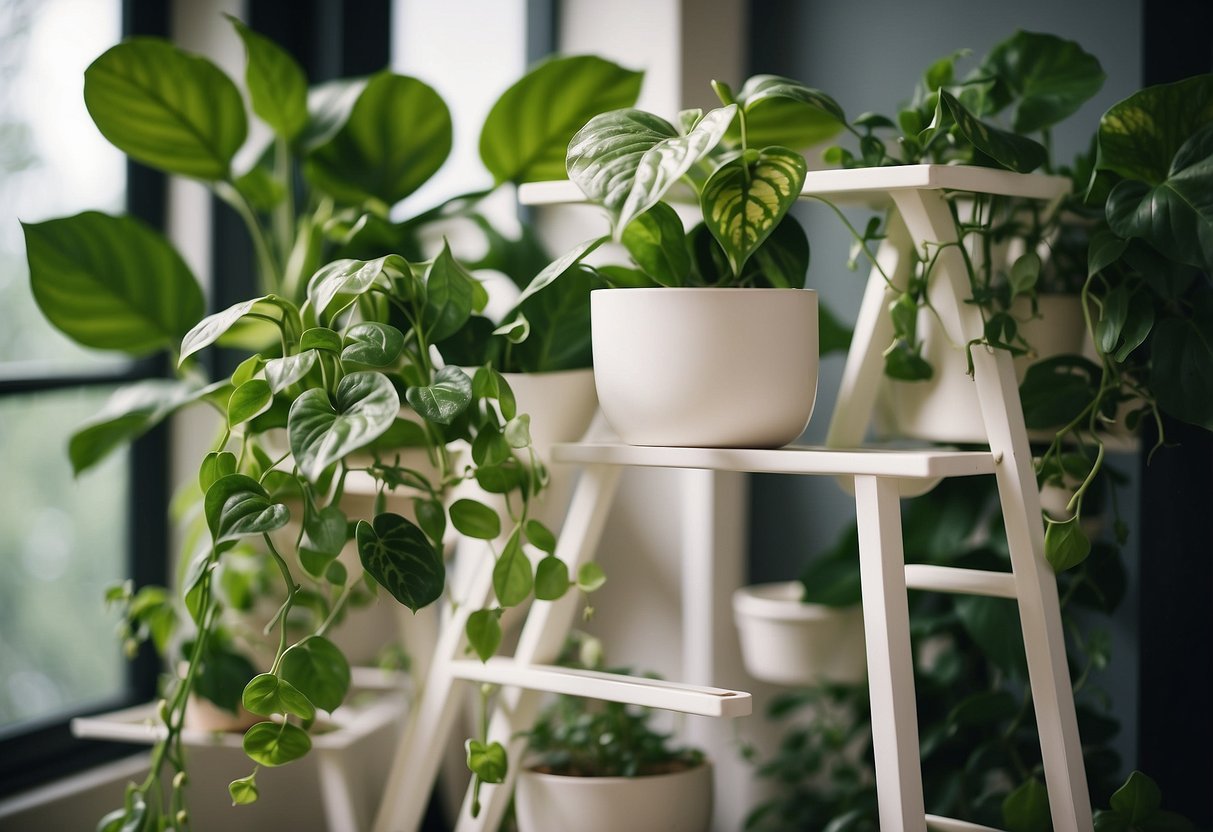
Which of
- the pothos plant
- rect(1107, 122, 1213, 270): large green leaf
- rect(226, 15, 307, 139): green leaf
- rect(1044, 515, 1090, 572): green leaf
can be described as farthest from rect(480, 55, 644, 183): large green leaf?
rect(1044, 515, 1090, 572): green leaf

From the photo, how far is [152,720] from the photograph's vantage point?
1253mm

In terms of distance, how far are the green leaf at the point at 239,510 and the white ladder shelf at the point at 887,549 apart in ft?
1.04

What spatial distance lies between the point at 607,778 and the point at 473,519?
14.5 inches

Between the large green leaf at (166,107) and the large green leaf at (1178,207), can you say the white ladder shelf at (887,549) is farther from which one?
the large green leaf at (166,107)

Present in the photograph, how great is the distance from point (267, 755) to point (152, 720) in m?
0.29

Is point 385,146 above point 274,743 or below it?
above

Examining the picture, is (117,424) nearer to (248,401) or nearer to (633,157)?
(248,401)

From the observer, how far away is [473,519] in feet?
3.65

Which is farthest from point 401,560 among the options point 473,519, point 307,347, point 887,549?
point 887,549

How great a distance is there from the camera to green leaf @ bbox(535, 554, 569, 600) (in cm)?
114

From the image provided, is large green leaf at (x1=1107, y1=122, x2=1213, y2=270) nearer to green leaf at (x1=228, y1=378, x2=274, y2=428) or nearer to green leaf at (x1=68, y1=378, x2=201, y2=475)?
green leaf at (x1=228, y1=378, x2=274, y2=428)

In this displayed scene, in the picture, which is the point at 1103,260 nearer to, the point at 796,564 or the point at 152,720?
the point at 796,564

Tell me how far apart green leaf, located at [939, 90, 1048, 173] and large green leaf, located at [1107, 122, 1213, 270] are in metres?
0.08

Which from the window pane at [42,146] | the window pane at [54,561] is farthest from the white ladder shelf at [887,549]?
the window pane at [42,146]
